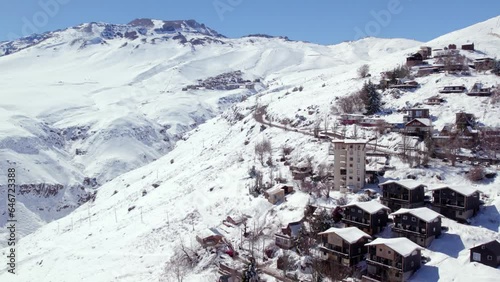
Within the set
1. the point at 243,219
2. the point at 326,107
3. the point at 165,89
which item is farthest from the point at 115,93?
the point at 243,219

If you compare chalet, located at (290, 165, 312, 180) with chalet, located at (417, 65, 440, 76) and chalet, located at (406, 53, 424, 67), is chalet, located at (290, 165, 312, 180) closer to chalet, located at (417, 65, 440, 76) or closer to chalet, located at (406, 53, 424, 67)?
chalet, located at (417, 65, 440, 76)

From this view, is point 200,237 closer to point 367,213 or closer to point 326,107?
point 367,213

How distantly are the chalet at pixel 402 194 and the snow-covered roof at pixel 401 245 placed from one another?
5.95 metres

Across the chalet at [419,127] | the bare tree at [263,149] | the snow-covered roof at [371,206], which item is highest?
the chalet at [419,127]

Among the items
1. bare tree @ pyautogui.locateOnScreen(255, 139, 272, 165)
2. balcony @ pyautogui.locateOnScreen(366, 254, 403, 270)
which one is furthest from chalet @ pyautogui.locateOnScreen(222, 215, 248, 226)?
balcony @ pyautogui.locateOnScreen(366, 254, 403, 270)

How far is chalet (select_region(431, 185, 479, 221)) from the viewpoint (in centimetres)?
3339

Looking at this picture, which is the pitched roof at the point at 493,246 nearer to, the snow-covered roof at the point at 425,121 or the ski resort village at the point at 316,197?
the ski resort village at the point at 316,197

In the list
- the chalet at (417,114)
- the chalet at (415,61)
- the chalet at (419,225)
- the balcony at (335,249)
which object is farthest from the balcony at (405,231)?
the chalet at (415,61)

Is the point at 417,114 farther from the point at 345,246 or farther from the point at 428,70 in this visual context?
the point at 345,246

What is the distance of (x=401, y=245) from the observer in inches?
1147

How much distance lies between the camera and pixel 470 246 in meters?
30.8

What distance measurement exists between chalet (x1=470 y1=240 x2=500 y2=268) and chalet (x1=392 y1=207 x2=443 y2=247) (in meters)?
3.36

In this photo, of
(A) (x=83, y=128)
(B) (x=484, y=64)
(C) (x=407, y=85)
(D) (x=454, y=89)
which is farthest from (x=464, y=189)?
(A) (x=83, y=128)

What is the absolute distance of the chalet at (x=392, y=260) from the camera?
2852cm
